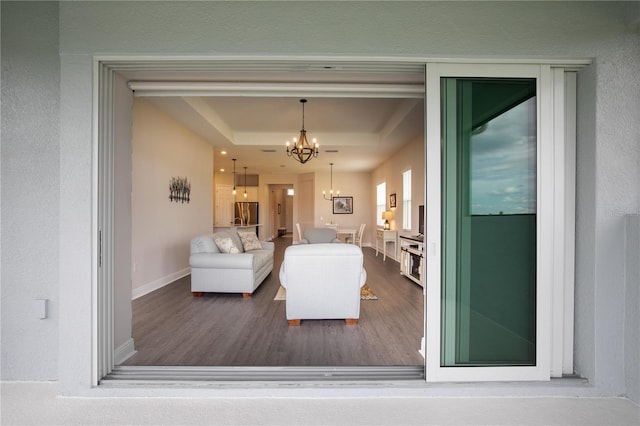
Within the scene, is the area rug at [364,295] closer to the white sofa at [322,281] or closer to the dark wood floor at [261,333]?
the dark wood floor at [261,333]

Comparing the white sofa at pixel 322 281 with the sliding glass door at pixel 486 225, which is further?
the white sofa at pixel 322 281

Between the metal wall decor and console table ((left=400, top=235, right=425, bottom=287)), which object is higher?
the metal wall decor

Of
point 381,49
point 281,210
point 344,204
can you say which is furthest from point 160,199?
point 281,210

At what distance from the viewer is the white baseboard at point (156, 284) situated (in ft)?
14.7

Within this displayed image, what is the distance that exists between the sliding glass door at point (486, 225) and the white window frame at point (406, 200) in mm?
5206

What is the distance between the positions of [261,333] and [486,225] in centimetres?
236

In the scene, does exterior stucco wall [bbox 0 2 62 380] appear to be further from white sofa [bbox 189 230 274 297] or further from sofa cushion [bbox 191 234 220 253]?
sofa cushion [bbox 191 234 220 253]

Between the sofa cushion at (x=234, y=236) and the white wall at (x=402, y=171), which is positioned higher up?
the white wall at (x=402, y=171)

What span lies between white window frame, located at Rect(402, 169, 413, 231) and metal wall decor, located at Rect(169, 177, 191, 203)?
195 inches

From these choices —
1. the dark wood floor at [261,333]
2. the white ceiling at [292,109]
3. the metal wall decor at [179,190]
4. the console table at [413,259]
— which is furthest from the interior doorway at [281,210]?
the dark wood floor at [261,333]

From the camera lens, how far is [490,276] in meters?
2.21

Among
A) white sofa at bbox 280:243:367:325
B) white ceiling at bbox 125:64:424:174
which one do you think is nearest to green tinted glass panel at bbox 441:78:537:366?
white ceiling at bbox 125:64:424:174

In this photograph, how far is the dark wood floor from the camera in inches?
102

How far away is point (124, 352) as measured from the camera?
2.56 meters
